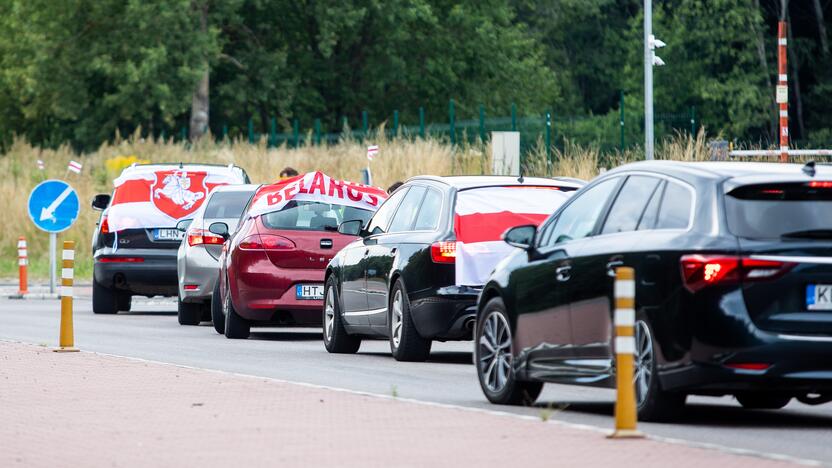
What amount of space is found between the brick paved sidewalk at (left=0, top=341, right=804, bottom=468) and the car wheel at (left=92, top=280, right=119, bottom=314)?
12177mm

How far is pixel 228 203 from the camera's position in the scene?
23312mm

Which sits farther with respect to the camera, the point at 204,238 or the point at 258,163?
the point at 258,163

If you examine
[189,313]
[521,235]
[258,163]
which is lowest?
[189,313]

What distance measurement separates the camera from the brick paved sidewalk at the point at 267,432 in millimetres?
9070

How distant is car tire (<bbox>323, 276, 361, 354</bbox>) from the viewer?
1770 centimetres

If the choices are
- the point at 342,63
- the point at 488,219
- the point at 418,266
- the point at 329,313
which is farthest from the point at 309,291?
the point at 342,63

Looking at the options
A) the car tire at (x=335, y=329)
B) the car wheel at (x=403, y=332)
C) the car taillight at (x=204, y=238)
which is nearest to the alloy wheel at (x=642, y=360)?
the car wheel at (x=403, y=332)

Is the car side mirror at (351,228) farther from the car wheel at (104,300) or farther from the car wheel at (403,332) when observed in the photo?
the car wheel at (104,300)

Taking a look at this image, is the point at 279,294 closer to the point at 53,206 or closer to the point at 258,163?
the point at 53,206

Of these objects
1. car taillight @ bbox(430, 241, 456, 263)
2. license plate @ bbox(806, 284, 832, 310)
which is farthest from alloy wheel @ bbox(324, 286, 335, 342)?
license plate @ bbox(806, 284, 832, 310)

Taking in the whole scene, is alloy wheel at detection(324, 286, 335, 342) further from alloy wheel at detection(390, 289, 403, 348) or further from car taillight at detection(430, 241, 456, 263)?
car taillight at detection(430, 241, 456, 263)

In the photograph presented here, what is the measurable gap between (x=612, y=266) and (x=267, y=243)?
357 inches

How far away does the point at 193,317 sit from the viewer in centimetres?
2370

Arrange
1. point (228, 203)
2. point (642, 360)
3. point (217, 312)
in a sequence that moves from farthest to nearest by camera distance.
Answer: point (228, 203) → point (217, 312) → point (642, 360)
